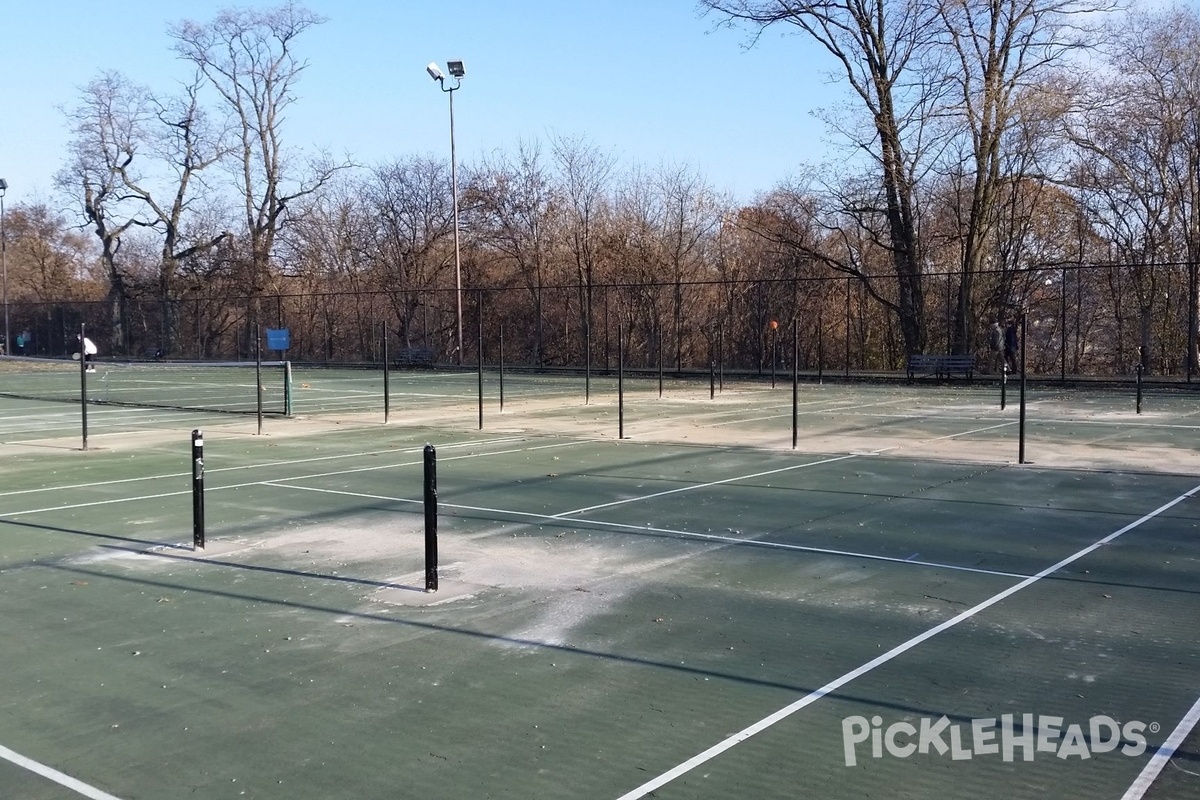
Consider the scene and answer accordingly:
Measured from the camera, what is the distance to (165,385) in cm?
3288

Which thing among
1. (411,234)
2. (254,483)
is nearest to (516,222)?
(411,234)

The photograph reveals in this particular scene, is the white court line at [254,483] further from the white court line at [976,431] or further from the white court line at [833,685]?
the white court line at [833,685]

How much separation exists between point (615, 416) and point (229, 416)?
799 cm

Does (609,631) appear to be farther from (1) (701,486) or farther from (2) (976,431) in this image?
(2) (976,431)

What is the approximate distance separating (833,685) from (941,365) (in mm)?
A: 27860

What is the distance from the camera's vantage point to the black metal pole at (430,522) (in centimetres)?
689

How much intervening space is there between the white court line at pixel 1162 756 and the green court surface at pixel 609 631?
0.01 meters

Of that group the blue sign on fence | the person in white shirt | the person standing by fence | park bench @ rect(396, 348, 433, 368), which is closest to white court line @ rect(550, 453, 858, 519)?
the person in white shirt

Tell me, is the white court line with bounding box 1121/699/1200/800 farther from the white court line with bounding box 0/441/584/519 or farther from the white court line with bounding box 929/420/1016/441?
the white court line with bounding box 929/420/1016/441

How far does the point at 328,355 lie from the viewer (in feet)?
159

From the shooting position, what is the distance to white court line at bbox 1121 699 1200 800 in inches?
156

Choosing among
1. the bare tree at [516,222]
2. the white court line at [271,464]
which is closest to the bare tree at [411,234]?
the bare tree at [516,222]

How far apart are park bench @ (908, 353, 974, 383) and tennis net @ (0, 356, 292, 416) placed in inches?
713

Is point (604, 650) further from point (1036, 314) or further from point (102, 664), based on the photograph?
point (1036, 314)
